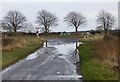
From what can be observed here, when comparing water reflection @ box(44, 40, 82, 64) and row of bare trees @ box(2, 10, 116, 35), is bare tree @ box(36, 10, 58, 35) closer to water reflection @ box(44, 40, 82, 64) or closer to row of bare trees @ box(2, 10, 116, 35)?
row of bare trees @ box(2, 10, 116, 35)

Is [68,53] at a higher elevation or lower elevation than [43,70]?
lower

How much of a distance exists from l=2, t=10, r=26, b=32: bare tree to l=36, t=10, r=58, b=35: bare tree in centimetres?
1059

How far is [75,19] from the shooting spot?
12838cm

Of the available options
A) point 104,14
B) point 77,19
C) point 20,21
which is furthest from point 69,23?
point 20,21

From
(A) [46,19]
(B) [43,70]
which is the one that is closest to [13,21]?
(A) [46,19]

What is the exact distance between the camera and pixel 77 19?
422 feet

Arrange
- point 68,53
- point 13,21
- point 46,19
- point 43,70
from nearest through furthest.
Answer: point 43,70 < point 68,53 < point 13,21 < point 46,19

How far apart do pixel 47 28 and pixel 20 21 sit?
42.9 ft

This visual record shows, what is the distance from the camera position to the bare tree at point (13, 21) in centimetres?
11156

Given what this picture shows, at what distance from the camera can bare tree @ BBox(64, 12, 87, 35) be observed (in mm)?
127312

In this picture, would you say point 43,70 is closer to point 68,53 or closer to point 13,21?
point 68,53

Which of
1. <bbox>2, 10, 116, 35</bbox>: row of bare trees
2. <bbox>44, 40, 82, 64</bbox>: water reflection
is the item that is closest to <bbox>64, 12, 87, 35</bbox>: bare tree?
<bbox>2, 10, 116, 35</bbox>: row of bare trees

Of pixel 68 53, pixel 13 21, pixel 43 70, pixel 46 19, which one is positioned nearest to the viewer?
pixel 43 70

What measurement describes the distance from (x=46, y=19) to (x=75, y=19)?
1167cm
